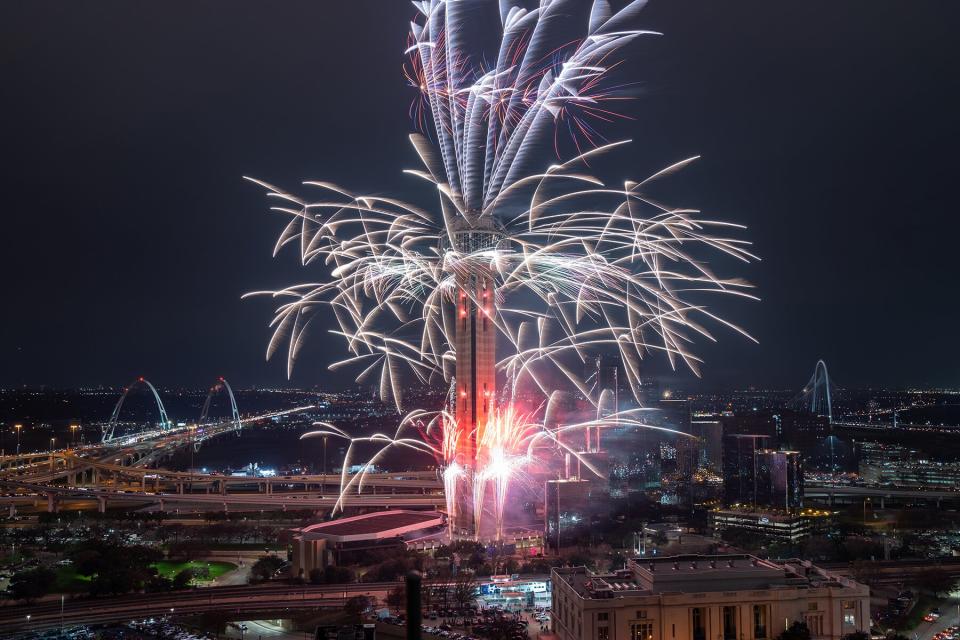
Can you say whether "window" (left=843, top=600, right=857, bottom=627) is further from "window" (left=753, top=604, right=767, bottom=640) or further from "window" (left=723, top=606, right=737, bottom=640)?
"window" (left=723, top=606, right=737, bottom=640)

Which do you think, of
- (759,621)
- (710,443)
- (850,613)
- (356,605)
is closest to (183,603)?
(356,605)

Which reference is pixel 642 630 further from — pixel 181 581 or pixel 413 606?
pixel 413 606

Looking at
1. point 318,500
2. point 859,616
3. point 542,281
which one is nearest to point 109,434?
point 318,500

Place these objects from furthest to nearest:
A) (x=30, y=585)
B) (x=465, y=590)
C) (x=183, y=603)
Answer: (x=30, y=585) → (x=183, y=603) → (x=465, y=590)

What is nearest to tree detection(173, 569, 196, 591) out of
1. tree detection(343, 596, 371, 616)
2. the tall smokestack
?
tree detection(343, 596, 371, 616)

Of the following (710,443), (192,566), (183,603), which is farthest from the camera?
(710,443)

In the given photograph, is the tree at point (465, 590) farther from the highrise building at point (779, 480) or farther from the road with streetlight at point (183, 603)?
the highrise building at point (779, 480)
